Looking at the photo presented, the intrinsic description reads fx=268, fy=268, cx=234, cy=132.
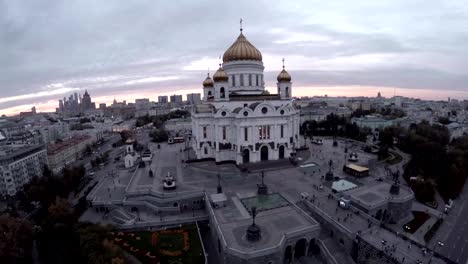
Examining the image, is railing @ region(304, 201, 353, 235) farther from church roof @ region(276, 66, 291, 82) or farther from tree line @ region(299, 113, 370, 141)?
tree line @ region(299, 113, 370, 141)

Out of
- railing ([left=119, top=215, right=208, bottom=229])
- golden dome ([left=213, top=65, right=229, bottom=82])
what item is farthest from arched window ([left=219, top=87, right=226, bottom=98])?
railing ([left=119, top=215, right=208, bottom=229])

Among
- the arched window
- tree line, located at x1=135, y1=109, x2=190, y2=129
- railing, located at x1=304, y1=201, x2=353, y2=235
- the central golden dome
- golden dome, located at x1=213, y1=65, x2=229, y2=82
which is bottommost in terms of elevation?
railing, located at x1=304, y1=201, x2=353, y2=235

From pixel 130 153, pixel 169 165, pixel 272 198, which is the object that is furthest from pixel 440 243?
pixel 130 153

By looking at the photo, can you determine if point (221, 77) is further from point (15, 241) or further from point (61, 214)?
point (15, 241)

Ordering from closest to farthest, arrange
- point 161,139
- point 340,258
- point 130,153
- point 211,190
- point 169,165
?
point 340,258
point 211,190
point 169,165
point 130,153
point 161,139

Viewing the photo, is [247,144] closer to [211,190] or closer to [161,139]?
[211,190]

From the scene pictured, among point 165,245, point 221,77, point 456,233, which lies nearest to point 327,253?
point 165,245
